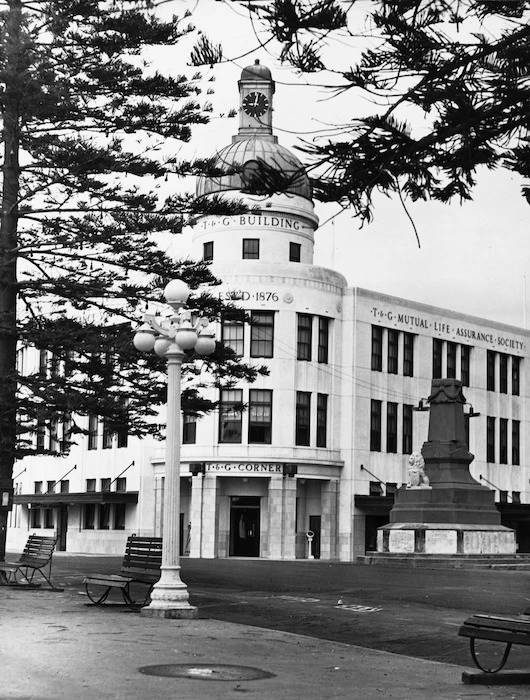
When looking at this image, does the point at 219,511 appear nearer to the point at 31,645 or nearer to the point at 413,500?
the point at 413,500

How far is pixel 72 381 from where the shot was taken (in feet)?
79.8

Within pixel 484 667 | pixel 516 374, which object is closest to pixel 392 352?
pixel 516 374

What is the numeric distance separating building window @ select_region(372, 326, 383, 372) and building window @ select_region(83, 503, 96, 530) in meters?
15.7

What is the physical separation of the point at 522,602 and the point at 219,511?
114 feet

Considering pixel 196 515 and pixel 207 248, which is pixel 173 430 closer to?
pixel 196 515

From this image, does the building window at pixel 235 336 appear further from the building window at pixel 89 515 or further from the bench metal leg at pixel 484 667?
the bench metal leg at pixel 484 667

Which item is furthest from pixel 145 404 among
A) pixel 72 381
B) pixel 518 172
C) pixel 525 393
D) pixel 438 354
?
pixel 525 393

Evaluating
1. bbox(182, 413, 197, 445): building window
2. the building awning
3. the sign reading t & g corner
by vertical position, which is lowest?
the building awning

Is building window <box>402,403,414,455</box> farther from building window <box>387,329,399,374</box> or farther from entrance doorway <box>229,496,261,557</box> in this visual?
entrance doorway <box>229,496,261,557</box>

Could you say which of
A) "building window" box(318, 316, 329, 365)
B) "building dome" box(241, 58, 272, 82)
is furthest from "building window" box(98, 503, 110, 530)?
"building dome" box(241, 58, 272, 82)

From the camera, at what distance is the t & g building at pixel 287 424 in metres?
52.3

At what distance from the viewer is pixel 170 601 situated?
1505cm

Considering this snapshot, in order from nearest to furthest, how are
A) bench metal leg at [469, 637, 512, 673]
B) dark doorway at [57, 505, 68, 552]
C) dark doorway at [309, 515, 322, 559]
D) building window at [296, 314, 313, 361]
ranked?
bench metal leg at [469, 637, 512, 673], dark doorway at [309, 515, 322, 559], building window at [296, 314, 313, 361], dark doorway at [57, 505, 68, 552]

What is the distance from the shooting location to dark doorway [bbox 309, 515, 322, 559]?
174ft
